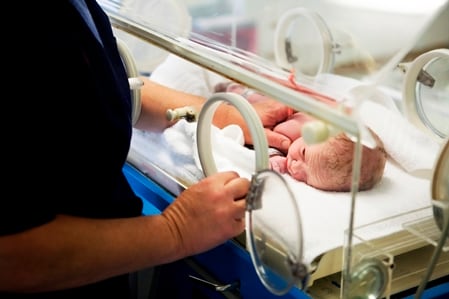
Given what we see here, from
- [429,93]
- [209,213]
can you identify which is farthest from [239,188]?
[429,93]

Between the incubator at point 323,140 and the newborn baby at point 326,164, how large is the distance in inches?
0.8

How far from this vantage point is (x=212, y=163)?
3.39 feet

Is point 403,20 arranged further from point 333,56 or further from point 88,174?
point 88,174

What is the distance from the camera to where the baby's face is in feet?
3.28

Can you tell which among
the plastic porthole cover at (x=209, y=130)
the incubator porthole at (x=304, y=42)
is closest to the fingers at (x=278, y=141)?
the plastic porthole cover at (x=209, y=130)

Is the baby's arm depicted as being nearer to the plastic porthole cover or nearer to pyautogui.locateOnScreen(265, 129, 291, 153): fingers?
pyautogui.locateOnScreen(265, 129, 291, 153): fingers

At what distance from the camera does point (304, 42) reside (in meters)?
1.66

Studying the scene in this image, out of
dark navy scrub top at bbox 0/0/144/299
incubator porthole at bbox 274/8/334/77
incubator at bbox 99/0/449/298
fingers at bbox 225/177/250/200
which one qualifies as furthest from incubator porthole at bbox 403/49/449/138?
dark navy scrub top at bbox 0/0/144/299

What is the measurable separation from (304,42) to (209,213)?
895 millimetres

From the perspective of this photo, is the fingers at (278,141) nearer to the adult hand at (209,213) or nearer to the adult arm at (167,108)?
the adult arm at (167,108)

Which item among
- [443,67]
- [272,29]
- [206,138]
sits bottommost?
[272,29]

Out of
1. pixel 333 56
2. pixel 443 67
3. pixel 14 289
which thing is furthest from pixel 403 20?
pixel 14 289

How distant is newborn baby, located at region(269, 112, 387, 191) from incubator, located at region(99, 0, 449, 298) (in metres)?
0.02

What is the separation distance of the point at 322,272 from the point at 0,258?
0.43 m
